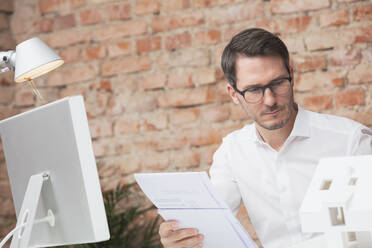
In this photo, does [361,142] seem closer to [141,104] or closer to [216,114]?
[216,114]

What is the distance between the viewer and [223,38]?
2279mm

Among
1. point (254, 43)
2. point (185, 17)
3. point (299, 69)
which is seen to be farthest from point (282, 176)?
point (185, 17)

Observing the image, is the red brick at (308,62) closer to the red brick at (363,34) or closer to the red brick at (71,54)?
the red brick at (363,34)

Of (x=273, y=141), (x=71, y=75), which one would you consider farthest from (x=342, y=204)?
(x=71, y=75)

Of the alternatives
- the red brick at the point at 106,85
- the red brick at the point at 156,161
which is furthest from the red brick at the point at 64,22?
the red brick at the point at 156,161

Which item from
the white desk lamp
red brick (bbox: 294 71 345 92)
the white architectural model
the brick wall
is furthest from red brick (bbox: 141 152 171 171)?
the white architectural model

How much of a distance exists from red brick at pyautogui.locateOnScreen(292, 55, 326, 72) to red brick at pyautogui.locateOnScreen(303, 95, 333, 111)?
122 millimetres

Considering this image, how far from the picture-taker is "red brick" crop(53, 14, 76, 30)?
253 centimetres

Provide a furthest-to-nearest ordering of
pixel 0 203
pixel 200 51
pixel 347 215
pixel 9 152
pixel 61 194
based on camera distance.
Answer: pixel 0 203 < pixel 200 51 < pixel 9 152 < pixel 61 194 < pixel 347 215

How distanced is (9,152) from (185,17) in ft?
4.10

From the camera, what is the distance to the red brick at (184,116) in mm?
2328

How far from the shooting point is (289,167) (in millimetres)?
1718

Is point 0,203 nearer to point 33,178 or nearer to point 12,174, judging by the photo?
point 12,174

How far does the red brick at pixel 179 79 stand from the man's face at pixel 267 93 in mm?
683
